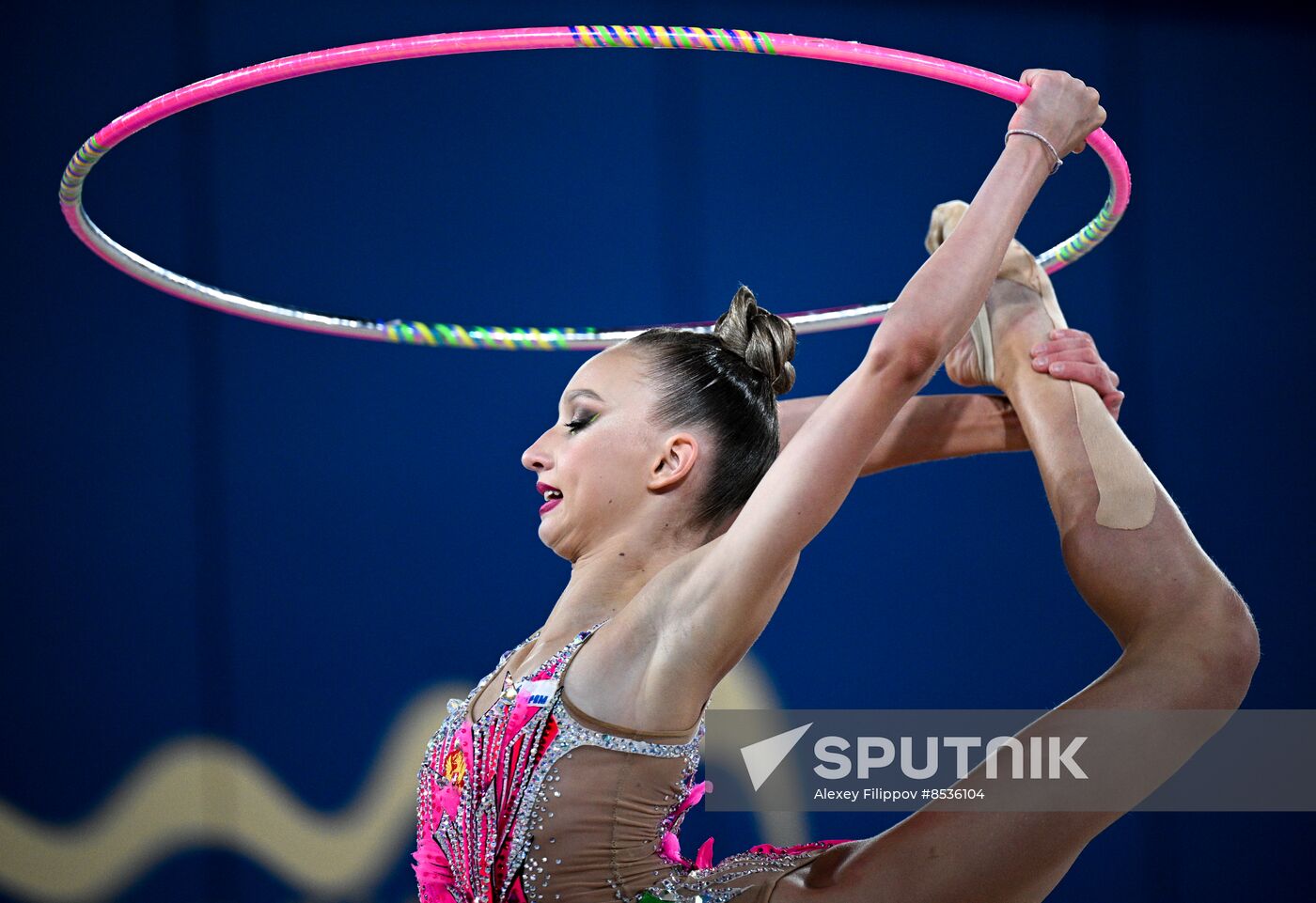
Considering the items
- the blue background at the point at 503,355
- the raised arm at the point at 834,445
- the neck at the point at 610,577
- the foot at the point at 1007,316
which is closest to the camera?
the raised arm at the point at 834,445

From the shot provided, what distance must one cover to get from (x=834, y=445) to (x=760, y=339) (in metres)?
0.44

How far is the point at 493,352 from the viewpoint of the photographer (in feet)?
10.3

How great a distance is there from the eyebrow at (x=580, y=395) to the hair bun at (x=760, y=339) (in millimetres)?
190

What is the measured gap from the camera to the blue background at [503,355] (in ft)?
9.54

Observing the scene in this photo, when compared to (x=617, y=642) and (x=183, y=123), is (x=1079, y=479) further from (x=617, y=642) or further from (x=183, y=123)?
(x=183, y=123)

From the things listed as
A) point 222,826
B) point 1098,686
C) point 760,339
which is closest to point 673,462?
point 760,339

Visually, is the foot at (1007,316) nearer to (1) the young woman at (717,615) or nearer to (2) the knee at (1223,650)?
(1) the young woman at (717,615)

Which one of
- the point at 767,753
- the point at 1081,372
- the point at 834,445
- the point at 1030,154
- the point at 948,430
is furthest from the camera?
the point at 767,753

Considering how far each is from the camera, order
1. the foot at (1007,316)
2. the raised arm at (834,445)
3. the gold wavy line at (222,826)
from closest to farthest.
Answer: the raised arm at (834,445), the foot at (1007,316), the gold wavy line at (222,826)

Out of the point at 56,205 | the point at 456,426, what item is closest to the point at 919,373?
the point at 456,426

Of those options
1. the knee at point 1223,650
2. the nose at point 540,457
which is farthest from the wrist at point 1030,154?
the nose at point 540,457

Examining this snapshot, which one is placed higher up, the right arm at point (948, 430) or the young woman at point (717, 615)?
the right arm at point (948, 430)

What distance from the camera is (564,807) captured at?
1.29 metres

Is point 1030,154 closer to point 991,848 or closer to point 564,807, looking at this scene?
point 991,848
